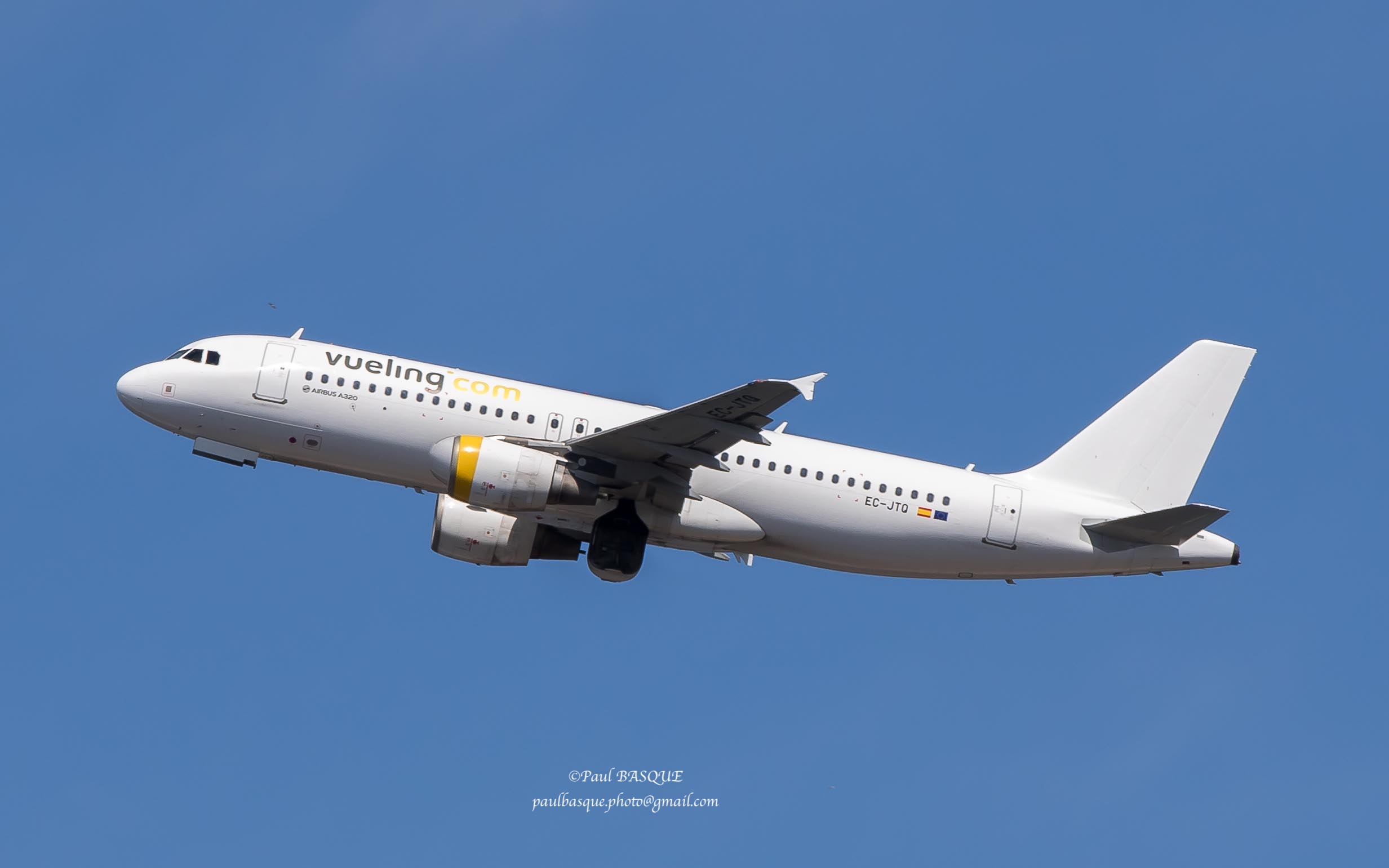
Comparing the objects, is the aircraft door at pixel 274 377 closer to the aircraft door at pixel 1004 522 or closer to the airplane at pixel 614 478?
the airplane at pixel 614 478

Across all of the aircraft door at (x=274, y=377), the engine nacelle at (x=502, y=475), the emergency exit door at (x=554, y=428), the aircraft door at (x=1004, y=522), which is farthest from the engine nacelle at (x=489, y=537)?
the aircraft door at (x=1004, y=522)

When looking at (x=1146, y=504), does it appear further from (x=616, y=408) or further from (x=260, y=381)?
(x=260, y=381)

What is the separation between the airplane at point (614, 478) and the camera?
3856cm

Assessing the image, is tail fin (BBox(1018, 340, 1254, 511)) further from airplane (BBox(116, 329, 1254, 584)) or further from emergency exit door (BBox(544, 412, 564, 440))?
emergency exit door (BBox(544, 412, 564, 440))

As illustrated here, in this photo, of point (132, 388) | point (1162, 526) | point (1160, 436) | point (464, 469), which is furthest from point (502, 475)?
point (1160, 436)

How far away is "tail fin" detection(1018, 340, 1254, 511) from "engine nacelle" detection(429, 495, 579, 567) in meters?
13.4

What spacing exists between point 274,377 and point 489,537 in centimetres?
707

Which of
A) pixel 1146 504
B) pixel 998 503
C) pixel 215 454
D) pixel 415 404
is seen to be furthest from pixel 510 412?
pixel 1146 504

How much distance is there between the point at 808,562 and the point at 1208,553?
10.6 m

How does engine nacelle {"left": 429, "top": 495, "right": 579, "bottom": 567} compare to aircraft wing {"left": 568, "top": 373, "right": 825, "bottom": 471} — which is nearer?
aircraft wing {"left": 568, "top": 373, "right": 825, "bottom": 471}

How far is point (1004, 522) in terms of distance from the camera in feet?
134

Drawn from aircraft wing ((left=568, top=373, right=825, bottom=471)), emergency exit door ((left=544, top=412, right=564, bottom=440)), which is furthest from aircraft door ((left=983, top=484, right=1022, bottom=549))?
emergency exit door ((left=544, top=412, right=564, bottom=440))

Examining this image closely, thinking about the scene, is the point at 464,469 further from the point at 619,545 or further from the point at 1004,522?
the point at 1004,522

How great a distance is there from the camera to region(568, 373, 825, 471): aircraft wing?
116ft
